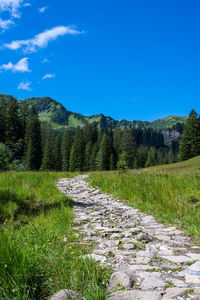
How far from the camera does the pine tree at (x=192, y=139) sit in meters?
70.4

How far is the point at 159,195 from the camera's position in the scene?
6758 mm

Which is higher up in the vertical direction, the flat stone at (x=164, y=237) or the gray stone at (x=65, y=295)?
the gray stone at (x=65, y=295)

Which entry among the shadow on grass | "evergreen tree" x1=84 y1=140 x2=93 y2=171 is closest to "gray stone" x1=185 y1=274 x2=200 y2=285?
the shadow on grass

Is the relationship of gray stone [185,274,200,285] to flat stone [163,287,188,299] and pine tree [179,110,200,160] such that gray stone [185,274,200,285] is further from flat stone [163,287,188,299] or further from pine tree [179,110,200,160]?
pine tree [179,110,200,160]

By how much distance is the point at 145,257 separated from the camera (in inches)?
105

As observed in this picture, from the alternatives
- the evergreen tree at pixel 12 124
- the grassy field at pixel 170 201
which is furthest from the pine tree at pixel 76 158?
the grassy field at pixel 170 201

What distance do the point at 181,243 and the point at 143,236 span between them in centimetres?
59

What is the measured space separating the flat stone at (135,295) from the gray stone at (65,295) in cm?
27

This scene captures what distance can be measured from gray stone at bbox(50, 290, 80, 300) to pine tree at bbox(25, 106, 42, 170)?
61.4 metres

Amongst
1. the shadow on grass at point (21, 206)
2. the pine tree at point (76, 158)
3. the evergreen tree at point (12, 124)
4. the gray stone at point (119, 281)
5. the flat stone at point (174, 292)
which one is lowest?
the shadow on grass at point (21, 206)

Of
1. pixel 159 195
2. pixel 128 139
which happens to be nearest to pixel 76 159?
pixel 128 139

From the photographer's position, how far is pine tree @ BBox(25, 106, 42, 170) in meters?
61.5

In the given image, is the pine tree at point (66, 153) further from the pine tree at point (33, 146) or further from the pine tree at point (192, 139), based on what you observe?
the pine tree at point (192, 139)

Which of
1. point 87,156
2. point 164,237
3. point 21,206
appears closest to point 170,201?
point 164,237
